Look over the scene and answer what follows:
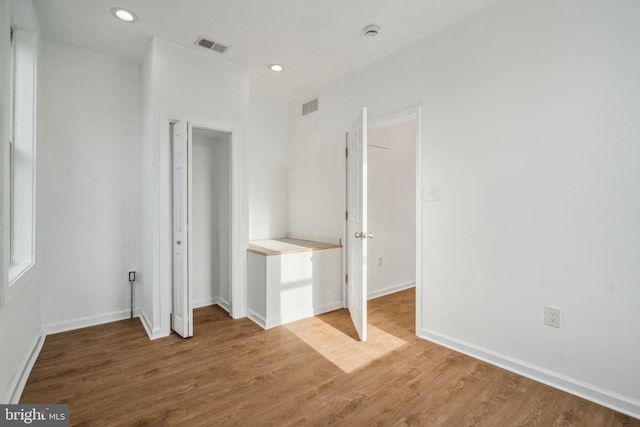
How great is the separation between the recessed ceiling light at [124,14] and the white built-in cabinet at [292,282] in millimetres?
2266

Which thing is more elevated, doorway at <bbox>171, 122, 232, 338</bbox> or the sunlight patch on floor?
doorway at <bbox>171, 122, 232, 338</bbox>

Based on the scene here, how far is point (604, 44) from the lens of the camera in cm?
186

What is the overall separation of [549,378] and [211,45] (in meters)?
3.82

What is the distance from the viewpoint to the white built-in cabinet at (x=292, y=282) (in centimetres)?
309

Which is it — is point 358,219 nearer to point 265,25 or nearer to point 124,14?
point 265,25

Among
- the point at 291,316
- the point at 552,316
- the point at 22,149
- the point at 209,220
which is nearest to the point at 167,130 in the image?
the point at 22,149

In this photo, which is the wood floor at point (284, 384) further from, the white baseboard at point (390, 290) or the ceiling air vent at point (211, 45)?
the ceiling air vent at point (211, 45)

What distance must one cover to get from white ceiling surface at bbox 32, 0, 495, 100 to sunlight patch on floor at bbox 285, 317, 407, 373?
2717 mm

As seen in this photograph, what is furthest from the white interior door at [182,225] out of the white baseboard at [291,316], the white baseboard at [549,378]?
the white baseboard at [549,378]

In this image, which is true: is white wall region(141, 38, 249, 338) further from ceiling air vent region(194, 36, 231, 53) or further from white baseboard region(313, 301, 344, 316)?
white baseboard region(313, 301, 344, 316)

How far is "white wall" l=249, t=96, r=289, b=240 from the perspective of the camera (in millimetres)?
4172

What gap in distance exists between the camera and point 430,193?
2.73 metres

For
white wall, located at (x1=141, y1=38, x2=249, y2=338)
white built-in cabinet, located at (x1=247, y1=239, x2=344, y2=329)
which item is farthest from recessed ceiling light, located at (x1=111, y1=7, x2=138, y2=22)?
white built-in cabinet, located at (x1=247, y1=239, x2=344, y2=329)

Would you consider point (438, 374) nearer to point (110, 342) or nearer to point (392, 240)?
point (392, 240)
